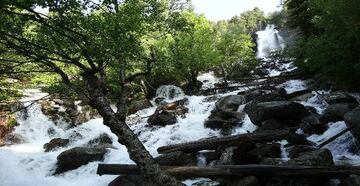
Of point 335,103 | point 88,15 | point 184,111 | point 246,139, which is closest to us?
point 88,15

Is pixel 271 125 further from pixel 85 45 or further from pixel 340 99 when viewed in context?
pixel 85 45

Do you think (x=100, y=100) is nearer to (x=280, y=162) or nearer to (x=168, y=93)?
(x=280, y=162)

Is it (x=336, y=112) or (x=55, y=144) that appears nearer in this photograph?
(x=336, y=112)

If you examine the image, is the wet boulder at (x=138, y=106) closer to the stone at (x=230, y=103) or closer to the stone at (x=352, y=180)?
the stone at (x=230, y=103)

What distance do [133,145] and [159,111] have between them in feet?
54.2

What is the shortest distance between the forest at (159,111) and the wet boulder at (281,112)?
0.18 feet

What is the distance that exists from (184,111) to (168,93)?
8407 mm

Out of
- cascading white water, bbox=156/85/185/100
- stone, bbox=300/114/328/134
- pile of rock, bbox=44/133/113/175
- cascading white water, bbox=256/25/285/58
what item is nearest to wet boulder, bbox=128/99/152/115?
cascading white water, bbox=156/85/185/100

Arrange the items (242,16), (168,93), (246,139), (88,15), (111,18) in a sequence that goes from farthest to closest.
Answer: (242,16)
(168,93)
(246,139)
(111,18)
(88,15)

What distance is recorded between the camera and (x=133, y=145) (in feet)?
31.4

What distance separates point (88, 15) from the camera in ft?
36.1

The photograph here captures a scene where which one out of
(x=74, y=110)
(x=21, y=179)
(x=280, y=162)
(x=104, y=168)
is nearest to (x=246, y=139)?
(x=280, y=162)

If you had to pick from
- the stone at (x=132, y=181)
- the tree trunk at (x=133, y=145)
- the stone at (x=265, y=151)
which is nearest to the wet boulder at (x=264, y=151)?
the stone at (x=265, y=151)

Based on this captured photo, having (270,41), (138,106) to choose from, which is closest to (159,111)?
(138,106)
